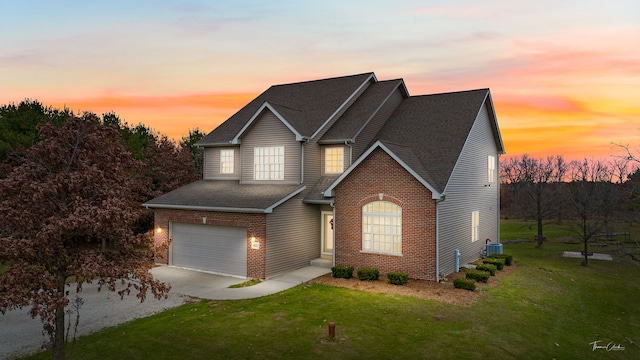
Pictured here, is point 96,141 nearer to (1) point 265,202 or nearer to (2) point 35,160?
(2) point 35,160

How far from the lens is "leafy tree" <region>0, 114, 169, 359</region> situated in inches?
295

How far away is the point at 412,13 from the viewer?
65.6 feet

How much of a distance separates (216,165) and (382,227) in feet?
40.8

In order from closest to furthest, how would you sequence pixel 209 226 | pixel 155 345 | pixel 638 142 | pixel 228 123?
pixel 155 345 < pixel 638 142 < pixel 209 226 < pixel 228 123

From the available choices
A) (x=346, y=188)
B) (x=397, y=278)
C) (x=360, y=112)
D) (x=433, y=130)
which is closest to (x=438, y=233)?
(x=397, y=278)

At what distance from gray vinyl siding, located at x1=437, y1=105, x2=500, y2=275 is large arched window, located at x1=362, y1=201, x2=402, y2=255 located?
6.16 ft

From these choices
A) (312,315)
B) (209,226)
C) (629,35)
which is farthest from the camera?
(209,226)

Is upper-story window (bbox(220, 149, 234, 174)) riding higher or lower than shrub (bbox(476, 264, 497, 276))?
higher

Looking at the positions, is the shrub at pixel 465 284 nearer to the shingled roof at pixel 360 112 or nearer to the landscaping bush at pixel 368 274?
the landscaping bush at pixel 368 274

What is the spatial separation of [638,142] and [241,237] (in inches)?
647

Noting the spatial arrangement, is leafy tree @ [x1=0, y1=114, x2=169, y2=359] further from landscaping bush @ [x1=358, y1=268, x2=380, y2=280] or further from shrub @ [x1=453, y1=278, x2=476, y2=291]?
shrub @ [x1=453, y1=278, x2=476, y2=291]

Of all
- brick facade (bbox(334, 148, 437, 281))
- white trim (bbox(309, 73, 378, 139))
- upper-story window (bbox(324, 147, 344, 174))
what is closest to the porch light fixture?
brick facade (bbox(334, 148, 437, 281))

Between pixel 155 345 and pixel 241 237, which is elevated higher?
pixel 241 237

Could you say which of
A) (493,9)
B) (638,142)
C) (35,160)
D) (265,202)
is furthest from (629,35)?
(35,160)
